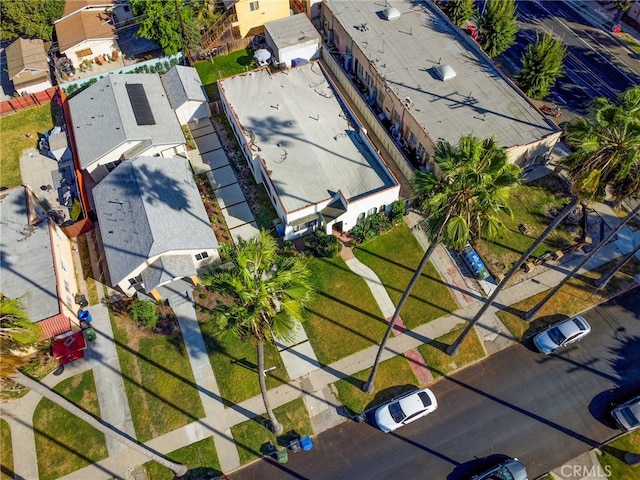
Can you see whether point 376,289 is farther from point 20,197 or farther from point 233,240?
point 20,197

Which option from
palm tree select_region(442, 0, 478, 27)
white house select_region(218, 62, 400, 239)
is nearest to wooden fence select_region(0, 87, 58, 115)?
white house select_region(218, 62, 400, 239)

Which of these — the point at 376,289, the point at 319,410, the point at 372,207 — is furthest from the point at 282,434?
the point at 372,207

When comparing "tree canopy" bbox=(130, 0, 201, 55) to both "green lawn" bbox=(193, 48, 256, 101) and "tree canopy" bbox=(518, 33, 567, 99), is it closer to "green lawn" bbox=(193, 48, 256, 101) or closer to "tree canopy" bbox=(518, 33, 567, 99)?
"green lawn" bbox=(193, 48, 256, 101)

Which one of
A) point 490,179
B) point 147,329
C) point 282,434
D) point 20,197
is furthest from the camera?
point 20,197

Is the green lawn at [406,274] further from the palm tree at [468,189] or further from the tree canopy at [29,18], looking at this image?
the tree canopy at [29,18]

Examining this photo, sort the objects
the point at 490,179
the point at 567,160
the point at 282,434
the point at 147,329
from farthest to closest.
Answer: the point at 147,329 → the point at 282,434 → the point at 567,160 → the point at 490,179

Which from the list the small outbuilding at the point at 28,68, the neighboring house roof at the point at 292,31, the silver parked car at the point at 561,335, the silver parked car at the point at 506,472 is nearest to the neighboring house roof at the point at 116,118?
the small outbuilding at the point at 28,68

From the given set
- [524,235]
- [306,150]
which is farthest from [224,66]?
[524,235]
